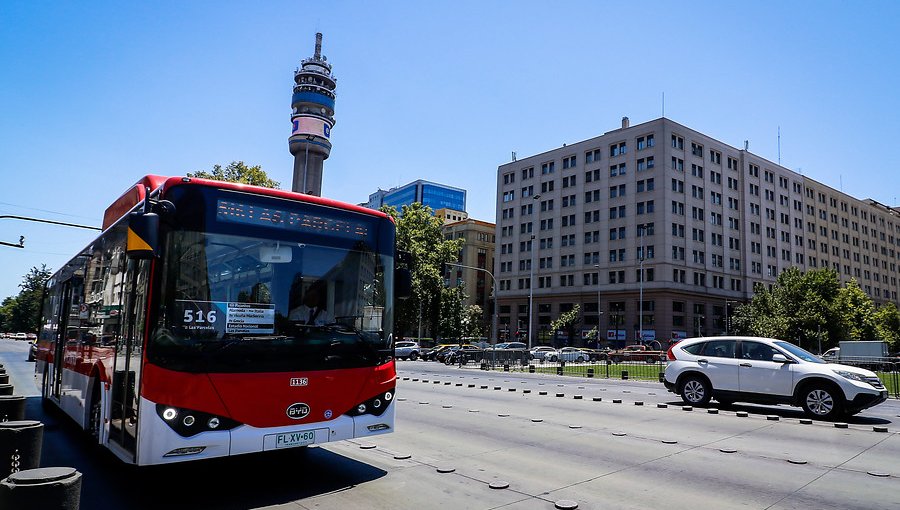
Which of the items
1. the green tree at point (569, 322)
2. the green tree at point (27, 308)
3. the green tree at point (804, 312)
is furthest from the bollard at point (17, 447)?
the green tree at point (27, 308)

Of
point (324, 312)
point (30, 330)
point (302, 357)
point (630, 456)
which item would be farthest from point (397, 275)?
point (30, 330)

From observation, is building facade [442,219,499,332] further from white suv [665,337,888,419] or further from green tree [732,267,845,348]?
white suv [665,337,888,419]

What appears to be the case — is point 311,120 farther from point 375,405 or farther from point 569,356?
point 375,405

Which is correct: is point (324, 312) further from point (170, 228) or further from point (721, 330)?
point (721, 330)

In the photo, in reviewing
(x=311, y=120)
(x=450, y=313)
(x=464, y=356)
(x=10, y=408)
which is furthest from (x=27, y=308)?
(x=10, y=408)

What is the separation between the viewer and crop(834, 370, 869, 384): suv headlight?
11834 millimetres

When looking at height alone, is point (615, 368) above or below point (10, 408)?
below

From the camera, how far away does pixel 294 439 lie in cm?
592

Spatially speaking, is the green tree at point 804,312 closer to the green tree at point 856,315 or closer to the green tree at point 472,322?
the green tree at point 856,315

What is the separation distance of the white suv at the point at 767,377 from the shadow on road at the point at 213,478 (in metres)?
9.59

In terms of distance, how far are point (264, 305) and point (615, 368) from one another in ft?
112

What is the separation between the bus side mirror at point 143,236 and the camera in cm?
540

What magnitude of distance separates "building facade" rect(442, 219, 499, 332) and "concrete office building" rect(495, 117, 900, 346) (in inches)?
493

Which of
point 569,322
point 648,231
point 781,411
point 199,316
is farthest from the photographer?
point 569,322
